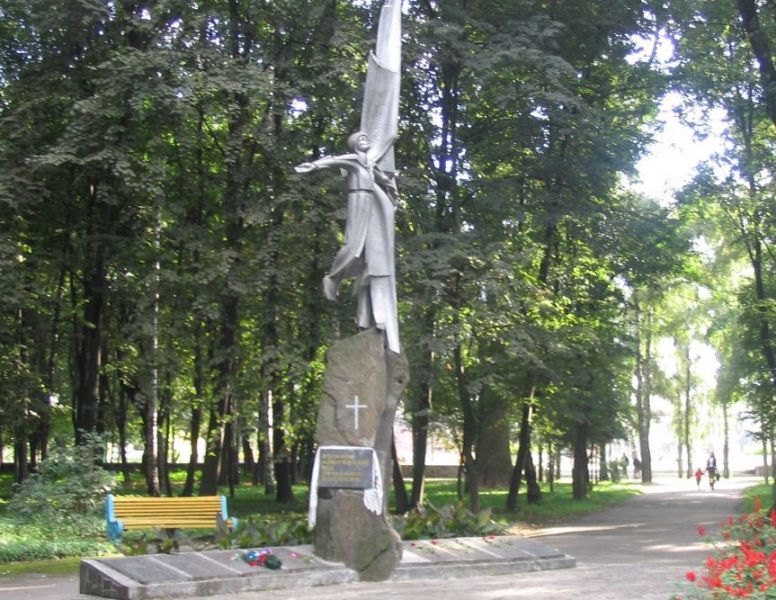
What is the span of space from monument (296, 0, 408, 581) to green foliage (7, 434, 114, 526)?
24.0 ft

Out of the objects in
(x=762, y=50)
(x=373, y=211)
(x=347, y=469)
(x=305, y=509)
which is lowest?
(x=305, y=509)

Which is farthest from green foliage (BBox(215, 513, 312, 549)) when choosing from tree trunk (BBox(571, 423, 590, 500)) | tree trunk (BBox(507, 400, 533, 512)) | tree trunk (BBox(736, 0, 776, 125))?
tree trunk (BBox(571, 423, 590, 500))

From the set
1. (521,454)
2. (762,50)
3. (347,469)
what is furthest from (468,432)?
(347,469)

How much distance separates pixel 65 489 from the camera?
60.2ft

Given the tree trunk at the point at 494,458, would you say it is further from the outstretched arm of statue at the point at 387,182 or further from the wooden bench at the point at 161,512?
the outstretched arm of statue at the point at 387,182

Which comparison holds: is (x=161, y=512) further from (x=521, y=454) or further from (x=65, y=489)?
(x=521, y=454)

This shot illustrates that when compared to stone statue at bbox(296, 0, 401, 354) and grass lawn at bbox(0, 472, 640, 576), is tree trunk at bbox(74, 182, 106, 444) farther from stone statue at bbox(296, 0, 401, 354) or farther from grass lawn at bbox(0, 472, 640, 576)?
stone statue at bbox(296, 0, 401, 354)

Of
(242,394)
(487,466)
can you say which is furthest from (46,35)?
(487,466)

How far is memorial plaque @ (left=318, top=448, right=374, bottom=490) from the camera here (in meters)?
11.7

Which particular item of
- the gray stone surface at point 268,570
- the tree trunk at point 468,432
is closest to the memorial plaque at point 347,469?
the gray stone surface at point 268,570

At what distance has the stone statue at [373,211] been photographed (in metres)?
12.5

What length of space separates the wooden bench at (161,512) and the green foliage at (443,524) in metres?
3.40

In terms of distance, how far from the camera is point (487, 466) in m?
36.4

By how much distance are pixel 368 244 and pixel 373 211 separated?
420 mm
